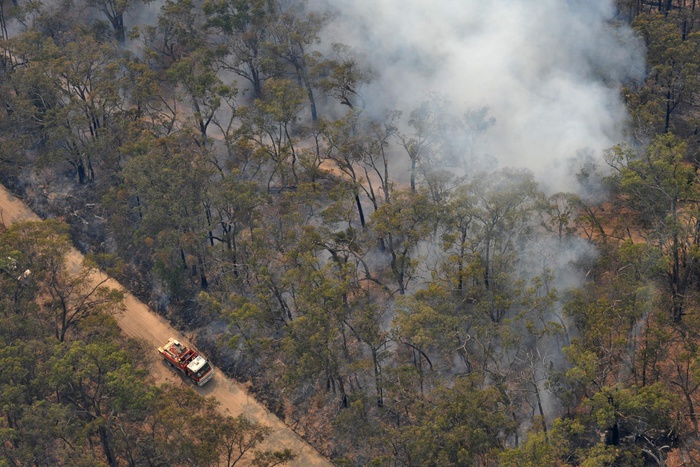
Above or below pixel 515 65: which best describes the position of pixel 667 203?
below

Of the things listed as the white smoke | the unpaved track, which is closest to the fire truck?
the unpaved track

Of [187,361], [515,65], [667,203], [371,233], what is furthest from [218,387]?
[515,65]

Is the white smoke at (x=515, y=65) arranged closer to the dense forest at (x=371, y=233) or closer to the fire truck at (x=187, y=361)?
the dense forest at (x=371, y=233)

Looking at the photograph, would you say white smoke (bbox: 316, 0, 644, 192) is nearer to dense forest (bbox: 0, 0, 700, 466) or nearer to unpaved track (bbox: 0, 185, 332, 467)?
dense forest (bbox: 0, 0, 700, 466)

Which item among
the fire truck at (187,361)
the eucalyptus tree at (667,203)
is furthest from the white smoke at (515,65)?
the fire truck at (187,361)

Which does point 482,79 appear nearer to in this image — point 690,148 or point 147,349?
point 690,148

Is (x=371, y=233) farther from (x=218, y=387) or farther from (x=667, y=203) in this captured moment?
(x=667, y=203)
